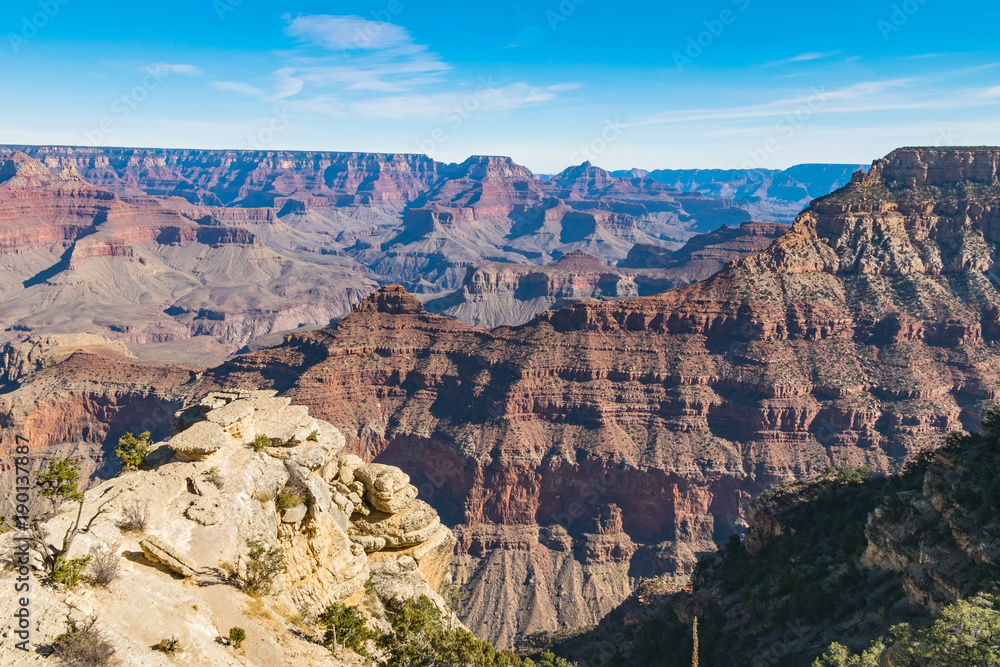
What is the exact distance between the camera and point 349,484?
108 feet

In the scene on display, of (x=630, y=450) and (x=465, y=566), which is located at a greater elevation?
(x=630, y=450)

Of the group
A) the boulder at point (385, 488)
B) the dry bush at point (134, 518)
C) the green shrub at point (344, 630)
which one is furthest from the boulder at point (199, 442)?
the green shrub at point (344, 630)

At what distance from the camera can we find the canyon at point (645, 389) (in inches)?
3452

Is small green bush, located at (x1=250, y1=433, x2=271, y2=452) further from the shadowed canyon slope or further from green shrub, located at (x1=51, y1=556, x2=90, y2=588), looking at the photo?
the shadowed canyon slope

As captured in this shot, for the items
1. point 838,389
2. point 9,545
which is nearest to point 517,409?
point 838,389

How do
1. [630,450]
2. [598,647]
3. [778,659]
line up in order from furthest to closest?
[630,450] < [598,647] < [778,659]

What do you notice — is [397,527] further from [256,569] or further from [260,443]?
[256,569]

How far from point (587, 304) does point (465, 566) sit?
45906mm

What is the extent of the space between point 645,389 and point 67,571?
85.7m

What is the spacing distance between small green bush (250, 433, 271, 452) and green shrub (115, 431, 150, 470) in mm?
4623

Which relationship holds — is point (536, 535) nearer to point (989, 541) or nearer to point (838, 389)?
point (838, 389)

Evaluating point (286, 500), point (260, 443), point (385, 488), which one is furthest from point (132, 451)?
point (385, 488)

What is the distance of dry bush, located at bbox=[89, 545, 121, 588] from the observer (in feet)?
64.9

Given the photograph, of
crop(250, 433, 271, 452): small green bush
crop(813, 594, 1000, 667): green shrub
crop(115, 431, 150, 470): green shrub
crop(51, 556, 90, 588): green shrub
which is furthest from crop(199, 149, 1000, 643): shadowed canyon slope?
crop(51, 556, 90, 588): green shrub
